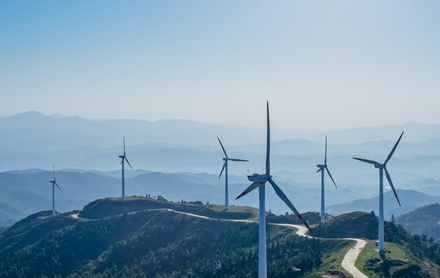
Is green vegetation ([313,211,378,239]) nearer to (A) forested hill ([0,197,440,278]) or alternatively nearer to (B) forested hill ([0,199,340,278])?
(A) forested hill ([0,197,440,278])

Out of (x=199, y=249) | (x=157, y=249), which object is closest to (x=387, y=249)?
(x=199, y=249)

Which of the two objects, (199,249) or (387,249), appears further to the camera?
(199,249)

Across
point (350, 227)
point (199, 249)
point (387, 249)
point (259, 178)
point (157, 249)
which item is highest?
point (259, 178)

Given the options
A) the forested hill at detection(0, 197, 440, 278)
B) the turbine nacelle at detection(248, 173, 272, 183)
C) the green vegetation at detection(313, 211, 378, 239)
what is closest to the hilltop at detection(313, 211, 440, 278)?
the green vegetation at detection(313, 211, 378, 239)

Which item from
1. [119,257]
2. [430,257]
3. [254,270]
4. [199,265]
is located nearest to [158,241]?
[119,257]

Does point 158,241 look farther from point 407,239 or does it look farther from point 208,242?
point 407,239

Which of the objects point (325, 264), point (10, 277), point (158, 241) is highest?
point (325, 264)

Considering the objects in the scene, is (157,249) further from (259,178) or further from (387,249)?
(259,178)

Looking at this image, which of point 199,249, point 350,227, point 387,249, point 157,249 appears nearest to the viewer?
point 387,249

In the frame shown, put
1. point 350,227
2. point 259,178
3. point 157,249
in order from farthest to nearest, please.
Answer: point 157,249 → point 350,227 → point 259,178

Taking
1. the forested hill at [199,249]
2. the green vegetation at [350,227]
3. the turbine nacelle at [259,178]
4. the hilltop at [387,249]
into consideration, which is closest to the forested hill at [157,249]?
the forested hill at [199,249]

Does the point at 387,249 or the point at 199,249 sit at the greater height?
the point at 387,249
